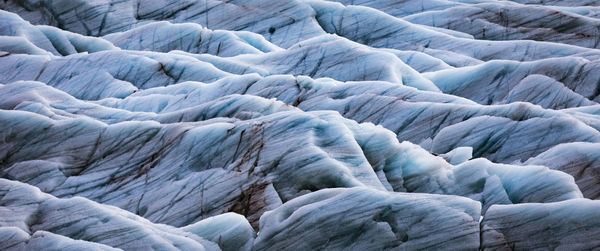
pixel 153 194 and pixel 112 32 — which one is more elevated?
pixel 153 194

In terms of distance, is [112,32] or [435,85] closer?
[435,85]

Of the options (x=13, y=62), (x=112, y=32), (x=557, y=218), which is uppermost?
(x=557, y=218)

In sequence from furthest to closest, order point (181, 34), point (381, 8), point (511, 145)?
point (381, 8) < point (181, 34) < point (511, 145)

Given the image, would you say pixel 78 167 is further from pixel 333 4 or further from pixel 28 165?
pixel 333 4

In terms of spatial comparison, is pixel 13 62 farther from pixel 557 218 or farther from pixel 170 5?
pixel 557 218

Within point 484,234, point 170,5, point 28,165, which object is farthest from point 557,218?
point 170,5

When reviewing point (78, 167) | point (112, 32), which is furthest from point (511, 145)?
point (112, 32)

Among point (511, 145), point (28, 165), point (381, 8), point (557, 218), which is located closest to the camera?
point (557, 218)
